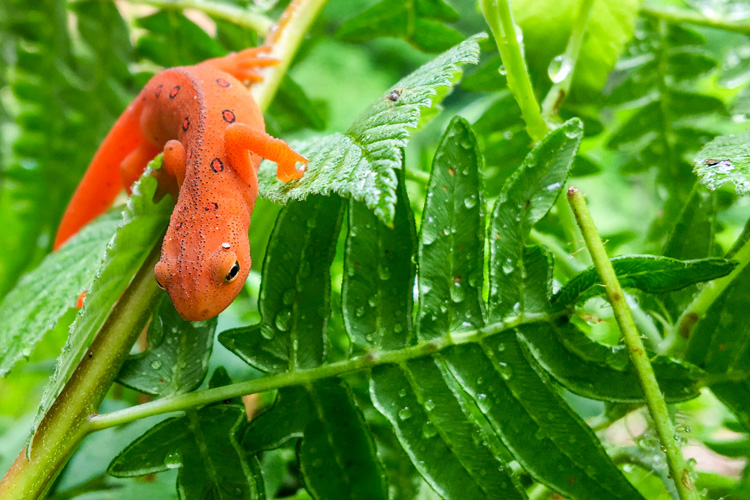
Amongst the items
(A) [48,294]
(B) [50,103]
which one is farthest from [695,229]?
(B) [50,103]

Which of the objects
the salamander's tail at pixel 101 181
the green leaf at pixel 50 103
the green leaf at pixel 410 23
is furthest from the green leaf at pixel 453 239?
the green leaf at pixel 50 103

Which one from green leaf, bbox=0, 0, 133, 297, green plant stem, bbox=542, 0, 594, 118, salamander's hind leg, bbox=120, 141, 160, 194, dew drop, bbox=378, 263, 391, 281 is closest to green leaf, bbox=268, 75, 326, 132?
salamander's hind leg, bbox=120, 141, 160, 194

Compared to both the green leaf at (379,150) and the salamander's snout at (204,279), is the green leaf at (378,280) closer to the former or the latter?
the green leaf at (379,150)

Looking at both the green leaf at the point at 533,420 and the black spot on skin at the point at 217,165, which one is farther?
the black spot on skin at the point at 217,165

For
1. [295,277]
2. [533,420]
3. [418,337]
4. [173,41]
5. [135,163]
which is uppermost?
[173,41]

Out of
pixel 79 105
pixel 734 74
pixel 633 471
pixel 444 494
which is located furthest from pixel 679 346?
pixel 79 105

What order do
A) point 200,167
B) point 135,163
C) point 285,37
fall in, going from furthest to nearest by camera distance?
point 135,163 < point 285,37 < point 200,167

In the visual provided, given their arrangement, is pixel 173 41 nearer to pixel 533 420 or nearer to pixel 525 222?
pixel 525 222
